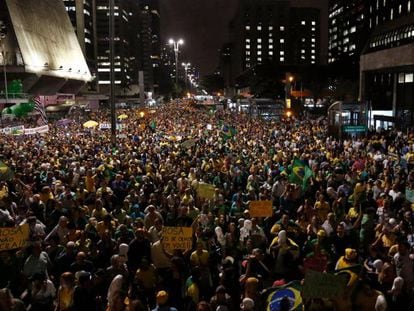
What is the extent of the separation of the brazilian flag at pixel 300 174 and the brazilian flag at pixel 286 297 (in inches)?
291

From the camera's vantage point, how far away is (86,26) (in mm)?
151875

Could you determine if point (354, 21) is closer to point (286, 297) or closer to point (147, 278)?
point (147, 278)

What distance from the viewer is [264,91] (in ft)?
302

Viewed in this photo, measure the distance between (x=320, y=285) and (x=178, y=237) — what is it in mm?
2800

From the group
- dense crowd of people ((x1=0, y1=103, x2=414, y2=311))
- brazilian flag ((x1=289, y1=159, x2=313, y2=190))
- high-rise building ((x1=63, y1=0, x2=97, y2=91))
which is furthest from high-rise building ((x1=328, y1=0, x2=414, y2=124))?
high-rise building ((x1=63, y1=0, x2=97, y2=91))

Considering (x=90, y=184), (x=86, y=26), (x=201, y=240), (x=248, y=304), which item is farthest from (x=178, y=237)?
(x=86, y=26)

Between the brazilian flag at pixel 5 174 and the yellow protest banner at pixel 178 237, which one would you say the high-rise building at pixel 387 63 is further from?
the yellow protest banner at pixel 178 237

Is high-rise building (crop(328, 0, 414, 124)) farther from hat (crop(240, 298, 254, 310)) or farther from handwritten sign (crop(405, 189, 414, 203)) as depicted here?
hat (crop(240, 298, 254, 310))

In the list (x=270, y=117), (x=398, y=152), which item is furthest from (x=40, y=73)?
(x=398, y=152)

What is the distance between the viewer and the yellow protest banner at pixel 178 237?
8.32 m

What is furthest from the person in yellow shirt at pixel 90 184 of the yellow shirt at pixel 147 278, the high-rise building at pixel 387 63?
the high-rise building at pixel 387 63

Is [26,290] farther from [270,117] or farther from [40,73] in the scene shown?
[40,73]

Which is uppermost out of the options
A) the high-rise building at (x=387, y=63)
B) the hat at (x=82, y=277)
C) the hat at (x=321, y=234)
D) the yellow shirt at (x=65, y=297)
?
the high-rise building at (x=387, y=63)

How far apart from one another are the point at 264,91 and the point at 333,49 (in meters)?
68.6
